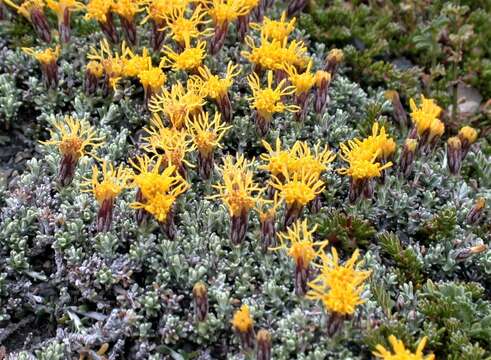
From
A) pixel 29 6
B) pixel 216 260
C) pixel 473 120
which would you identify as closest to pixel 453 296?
pixel 216 260

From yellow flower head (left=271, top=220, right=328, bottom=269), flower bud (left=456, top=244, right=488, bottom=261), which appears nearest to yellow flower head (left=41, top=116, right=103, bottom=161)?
yellow flower head (left=271, top=220, right=328, bottom=269)

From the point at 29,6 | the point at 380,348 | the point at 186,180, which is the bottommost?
the point at 380,348

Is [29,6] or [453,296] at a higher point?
[29,6]

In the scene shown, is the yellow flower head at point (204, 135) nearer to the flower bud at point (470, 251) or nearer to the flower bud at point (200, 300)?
the flower bud at point (200, 300)

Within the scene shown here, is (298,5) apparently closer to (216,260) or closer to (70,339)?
(216,260)

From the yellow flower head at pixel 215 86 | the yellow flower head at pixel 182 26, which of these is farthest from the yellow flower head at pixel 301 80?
the yellow flower head at pixel 182 26
